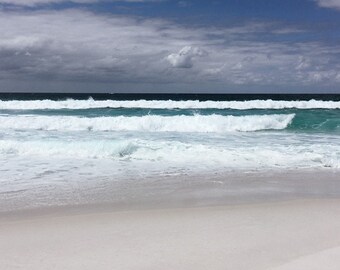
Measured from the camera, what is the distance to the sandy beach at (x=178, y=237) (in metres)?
3.77

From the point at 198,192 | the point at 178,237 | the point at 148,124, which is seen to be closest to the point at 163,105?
the point at 148,124

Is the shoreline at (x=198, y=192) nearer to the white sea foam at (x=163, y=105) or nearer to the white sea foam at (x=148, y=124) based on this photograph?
the white sea foam at (x=148, y=124)

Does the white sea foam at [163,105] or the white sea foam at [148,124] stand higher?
the white sea foam at [163,105]

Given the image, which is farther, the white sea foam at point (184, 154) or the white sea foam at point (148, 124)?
the white sea foam at point (148, 124)

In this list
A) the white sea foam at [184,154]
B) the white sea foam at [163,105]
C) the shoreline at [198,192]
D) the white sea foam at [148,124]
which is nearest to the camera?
the shoreline at [198,192]

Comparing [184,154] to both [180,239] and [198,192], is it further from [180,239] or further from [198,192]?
[180,239]

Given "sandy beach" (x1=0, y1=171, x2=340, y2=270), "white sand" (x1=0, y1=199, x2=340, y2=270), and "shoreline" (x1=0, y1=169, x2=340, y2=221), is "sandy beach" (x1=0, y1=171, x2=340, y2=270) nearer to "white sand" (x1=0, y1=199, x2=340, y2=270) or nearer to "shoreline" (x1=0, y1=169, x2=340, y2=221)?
"white sand" (x1=0, y1=199, x2=340, y2=270)

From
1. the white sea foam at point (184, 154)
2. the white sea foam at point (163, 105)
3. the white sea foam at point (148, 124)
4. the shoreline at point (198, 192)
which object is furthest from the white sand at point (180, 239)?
the white sea foam at point (163, 105)

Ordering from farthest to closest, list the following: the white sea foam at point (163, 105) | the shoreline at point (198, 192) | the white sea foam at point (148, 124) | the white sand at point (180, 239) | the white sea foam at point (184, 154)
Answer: the white sea foam at point (163, 105) → the white sea foam at point (148, 124) → the white sea foam at point (184, 154) → the shoreline at point (198, 192) → the white sand at point (180, 239)

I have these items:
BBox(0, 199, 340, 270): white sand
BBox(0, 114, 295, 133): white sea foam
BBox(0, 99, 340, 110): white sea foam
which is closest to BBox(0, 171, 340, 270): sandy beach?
BBox(0, 199, 340, 270): white sand

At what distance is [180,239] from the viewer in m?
4.41

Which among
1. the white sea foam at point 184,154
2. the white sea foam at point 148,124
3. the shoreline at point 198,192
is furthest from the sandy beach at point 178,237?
the white sea foam at point 148,124

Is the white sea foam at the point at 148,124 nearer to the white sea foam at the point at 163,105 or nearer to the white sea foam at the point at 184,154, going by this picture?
the white sea foam at the point at 184,154

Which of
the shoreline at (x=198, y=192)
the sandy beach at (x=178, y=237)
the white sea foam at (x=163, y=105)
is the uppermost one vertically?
the white sea foam at (x=163, y=105)
